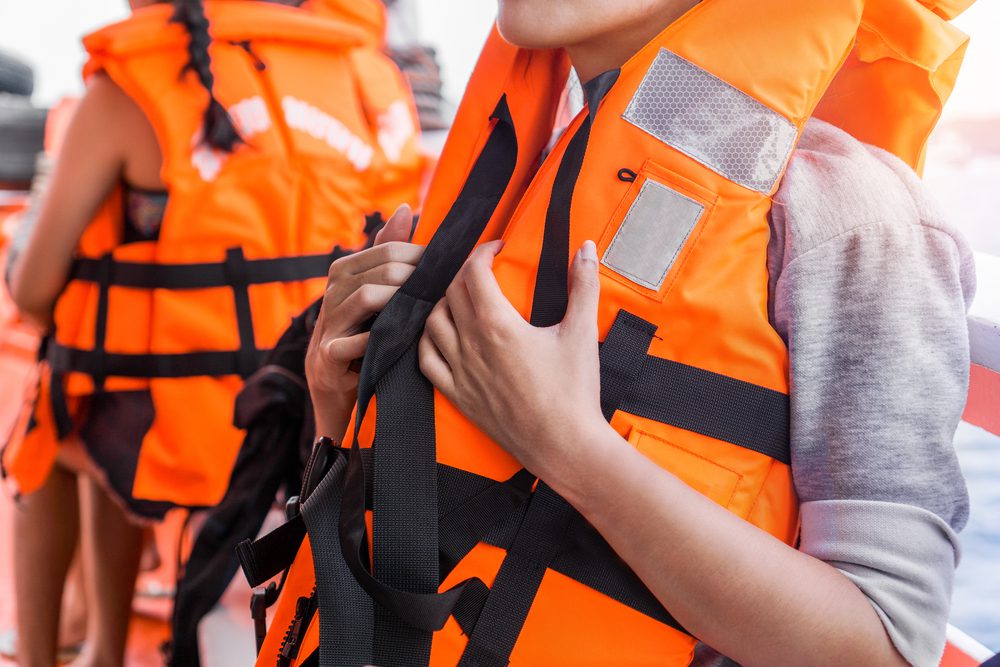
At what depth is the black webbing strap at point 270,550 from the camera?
0.90 metres

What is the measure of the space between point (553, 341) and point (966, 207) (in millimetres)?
1197

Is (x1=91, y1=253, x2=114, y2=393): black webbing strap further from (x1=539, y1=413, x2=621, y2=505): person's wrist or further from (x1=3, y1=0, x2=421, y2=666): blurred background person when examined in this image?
(x1=539, y1=413, x2=621, y2=505): person's wrist

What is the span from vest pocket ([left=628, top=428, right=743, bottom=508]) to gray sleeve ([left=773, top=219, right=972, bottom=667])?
7cm

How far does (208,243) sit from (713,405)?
117cm

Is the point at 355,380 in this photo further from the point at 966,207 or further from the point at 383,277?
the point at 966,207

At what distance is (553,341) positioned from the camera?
71 centimetres

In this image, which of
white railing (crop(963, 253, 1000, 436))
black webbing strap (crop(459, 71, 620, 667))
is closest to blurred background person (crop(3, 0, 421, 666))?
black webbing strap (crop(459, 71, 620, 667))

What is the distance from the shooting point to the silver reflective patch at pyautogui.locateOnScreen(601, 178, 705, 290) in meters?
0.73

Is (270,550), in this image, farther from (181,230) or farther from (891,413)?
(181,230)

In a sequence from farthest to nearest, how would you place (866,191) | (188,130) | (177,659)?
(188,130) < (177,659) < (866,191)

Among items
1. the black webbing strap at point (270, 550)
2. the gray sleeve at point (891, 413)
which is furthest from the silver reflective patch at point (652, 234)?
the black webbing strap at point (270, 550)

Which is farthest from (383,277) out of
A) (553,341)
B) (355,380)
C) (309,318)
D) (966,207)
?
(966,207)

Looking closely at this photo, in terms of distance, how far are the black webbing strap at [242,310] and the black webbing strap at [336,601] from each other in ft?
2.95

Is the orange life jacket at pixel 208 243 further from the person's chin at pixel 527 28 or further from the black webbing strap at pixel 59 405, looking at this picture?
the person's chin at pixel 527 28
